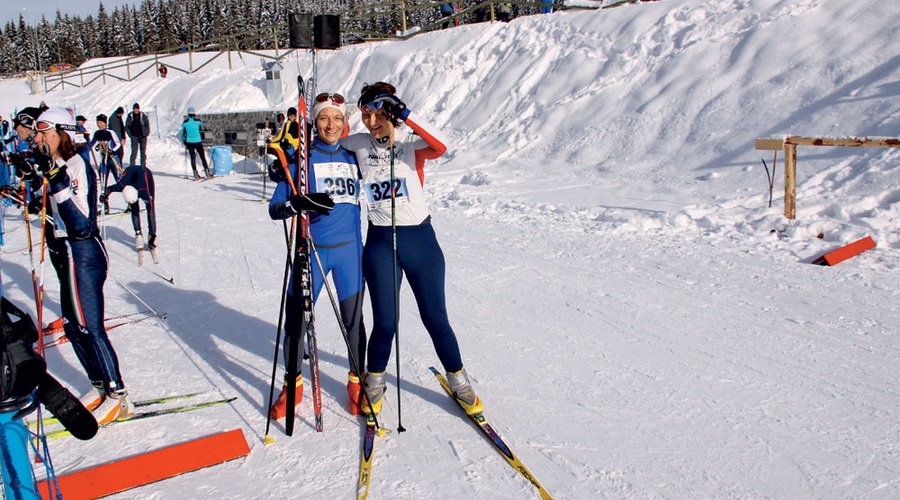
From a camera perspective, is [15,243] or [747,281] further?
[15,243]

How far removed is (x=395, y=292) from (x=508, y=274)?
317 centimetres

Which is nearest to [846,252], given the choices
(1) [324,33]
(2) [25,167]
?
(1) [324,33]

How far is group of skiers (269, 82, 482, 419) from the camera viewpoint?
3.54m

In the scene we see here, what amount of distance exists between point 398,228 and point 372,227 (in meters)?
0.16

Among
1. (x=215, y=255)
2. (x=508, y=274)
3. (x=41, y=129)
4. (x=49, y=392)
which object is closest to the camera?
(x=49, y=392)

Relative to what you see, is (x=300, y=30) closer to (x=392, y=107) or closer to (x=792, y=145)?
(x=392, y=107)

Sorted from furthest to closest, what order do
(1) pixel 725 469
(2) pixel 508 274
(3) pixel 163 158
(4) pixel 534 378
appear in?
(3) pixel 163 158
(2) pixel 508 274
(4) pixel 534 378
(1) pixel 725 469

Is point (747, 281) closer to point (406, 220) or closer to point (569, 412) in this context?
point (569, 412)

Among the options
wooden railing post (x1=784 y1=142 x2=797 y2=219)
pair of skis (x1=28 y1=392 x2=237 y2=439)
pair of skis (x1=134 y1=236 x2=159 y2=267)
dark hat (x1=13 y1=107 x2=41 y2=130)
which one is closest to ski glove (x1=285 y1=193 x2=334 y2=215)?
pair of skis (x1=28 y1=392 x2=237 y2=439)

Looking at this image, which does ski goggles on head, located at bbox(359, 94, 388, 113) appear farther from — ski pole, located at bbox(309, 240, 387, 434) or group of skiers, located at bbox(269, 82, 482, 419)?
ski pole, located at bbox(309, 240, 387, 434)

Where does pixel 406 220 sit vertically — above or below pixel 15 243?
above

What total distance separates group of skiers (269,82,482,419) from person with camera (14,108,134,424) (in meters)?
1.05

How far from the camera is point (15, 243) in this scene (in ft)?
32.0

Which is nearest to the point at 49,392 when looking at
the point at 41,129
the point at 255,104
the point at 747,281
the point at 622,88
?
the point at 41,129
